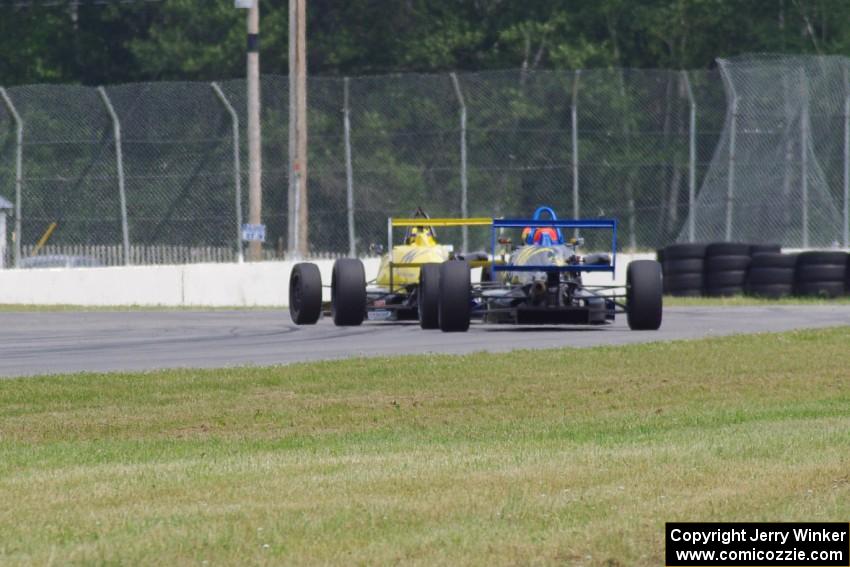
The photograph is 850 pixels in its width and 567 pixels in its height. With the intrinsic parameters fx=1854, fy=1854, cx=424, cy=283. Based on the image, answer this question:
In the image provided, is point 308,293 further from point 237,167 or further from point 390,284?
point 237,167

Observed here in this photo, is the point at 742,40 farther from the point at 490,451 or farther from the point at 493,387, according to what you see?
the point at 490,451

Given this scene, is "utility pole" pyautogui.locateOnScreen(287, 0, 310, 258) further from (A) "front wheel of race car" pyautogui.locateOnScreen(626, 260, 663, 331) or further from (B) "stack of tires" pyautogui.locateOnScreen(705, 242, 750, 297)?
(A) "front wheel of race car" pyautogui.locateOnScreen(626, 260, 663, 331)

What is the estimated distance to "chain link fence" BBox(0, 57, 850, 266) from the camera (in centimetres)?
3095

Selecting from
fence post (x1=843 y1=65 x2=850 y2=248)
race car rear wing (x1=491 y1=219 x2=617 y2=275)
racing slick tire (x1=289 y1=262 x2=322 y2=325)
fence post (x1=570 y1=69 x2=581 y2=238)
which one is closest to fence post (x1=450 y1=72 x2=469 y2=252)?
fence post (x1=570 y1=69 x2=581 y2=238)

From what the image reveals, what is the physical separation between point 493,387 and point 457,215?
16.9m

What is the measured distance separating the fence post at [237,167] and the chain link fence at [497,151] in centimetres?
4

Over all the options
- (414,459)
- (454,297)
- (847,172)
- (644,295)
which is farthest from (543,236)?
(847,172)

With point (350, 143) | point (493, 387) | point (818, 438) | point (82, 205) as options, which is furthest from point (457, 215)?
point (818, 438)

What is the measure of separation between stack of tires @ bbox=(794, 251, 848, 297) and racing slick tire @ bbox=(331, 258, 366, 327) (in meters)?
11.1

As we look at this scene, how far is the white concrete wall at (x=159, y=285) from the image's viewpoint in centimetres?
2896

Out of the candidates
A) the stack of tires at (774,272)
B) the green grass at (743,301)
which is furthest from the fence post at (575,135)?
the stack of tires at (774,272)

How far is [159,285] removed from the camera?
1173 inches

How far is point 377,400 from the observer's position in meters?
14.2

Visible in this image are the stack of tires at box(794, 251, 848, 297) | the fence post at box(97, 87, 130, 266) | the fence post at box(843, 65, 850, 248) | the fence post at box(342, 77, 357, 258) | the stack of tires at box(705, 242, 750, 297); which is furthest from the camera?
the fence post at box(843, 65, 850, 248)
